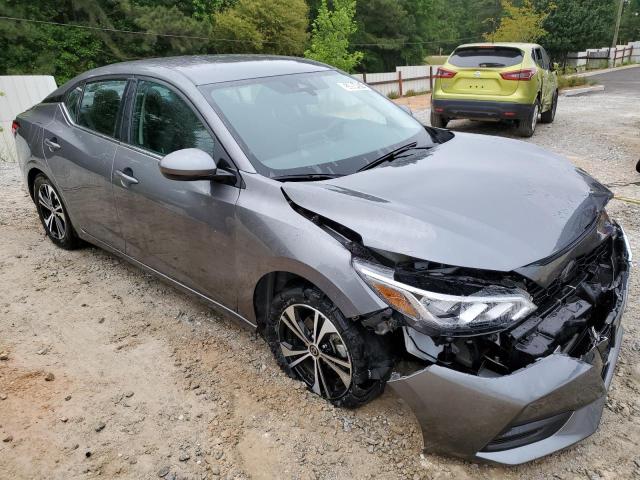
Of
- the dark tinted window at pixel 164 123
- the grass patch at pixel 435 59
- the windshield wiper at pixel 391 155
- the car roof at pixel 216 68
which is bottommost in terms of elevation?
the grass patch at pixel 435 59

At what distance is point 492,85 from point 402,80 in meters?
15.5

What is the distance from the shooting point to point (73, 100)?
4066mm

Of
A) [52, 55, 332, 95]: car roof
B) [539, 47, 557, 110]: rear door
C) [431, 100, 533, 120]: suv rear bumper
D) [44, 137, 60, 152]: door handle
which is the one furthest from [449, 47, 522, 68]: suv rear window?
[44, 137, 60, 152]: door handle

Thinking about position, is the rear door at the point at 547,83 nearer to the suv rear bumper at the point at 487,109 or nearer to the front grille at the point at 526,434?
the suv rear bumper at the point at 487,109

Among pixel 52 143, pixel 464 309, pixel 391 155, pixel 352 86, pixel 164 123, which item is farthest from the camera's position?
pixel 52 143

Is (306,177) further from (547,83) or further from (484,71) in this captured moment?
(547,83)

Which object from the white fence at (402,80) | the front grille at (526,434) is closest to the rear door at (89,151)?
the front grille at (526,434)

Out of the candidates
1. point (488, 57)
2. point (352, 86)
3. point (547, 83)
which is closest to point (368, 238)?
point (352, 86)

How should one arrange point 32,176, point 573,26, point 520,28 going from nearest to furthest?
point 32,176 → point 520,28 → point 573,26

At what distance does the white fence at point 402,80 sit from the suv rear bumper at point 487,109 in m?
13.7

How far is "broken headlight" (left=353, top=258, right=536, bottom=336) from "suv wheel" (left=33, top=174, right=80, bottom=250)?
334cm

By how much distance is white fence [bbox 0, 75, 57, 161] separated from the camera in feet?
32.8

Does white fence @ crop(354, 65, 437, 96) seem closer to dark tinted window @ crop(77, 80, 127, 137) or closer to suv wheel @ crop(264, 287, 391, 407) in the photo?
dark tinted window @ crop(77, 80, 127, 137)

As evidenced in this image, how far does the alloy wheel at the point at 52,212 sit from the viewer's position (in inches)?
171
